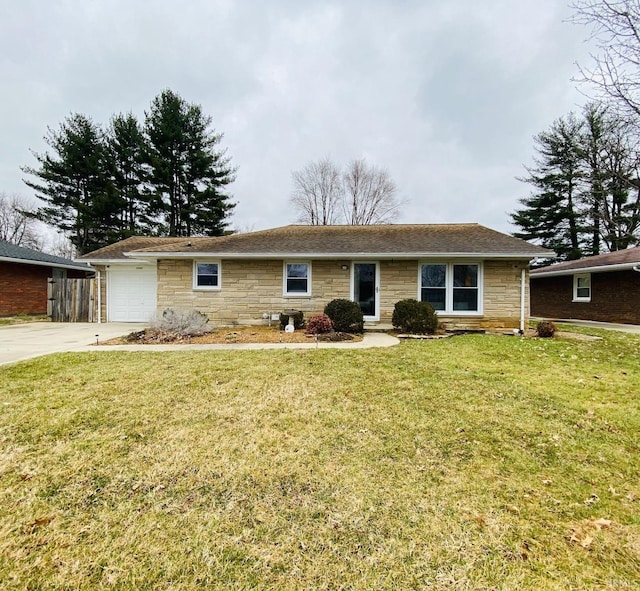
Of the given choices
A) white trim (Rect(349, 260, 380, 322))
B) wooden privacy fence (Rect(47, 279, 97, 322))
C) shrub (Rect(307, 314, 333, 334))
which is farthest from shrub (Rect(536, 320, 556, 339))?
wooden privacy fence (Rect(47, 279, 97, 322))

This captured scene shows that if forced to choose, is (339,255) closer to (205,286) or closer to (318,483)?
(205,286)

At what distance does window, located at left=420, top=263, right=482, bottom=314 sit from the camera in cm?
1069

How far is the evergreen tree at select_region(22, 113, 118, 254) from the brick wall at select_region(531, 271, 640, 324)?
28435mm

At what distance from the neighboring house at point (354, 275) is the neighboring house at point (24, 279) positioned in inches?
336

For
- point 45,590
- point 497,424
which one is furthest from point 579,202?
point 45,590

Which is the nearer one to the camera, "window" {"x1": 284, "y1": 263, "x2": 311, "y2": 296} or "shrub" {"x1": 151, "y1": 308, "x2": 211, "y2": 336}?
"shrub" {"x1": 151, "y1": 308, "x2": 211, "y2": 336}

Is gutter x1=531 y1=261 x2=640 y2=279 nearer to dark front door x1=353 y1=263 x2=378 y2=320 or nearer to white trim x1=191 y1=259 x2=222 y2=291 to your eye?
dark front door x1=353 y1=263 x2=378 y2=320

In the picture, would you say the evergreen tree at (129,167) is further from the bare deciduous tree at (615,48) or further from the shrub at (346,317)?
the bare deciduous tree at (615,48)

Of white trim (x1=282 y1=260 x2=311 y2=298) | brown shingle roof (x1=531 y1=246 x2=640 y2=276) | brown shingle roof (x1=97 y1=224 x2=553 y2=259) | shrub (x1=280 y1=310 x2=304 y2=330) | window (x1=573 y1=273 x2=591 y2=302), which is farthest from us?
window (x1=573 y1=273 x2=591 y2=302)

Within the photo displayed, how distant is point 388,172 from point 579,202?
15001mm

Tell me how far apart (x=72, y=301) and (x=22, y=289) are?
4.38 metres

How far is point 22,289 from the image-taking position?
15375 millimetres

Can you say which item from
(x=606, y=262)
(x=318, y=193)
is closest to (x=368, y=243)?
(x=606, y=262)

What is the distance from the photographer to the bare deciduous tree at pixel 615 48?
233 inches
